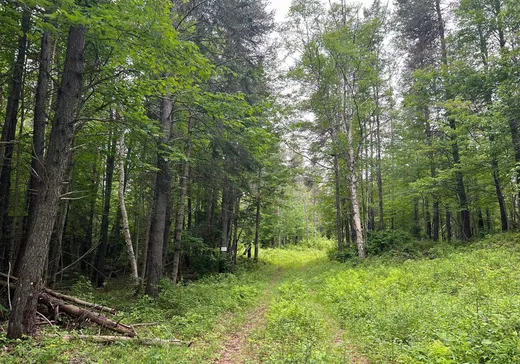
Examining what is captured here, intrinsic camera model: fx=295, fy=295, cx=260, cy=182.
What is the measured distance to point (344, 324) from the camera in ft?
22.6

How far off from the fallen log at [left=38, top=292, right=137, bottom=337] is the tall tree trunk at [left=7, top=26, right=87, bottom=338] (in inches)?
52.1

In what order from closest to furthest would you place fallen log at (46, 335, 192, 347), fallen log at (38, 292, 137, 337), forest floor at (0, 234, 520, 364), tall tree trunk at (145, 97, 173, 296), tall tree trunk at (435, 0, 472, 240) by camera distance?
1. forest floor at (0, 234, 520, 364)
2. fallen log at (46, 335, 192, 347)
3. fallen log at (38, 292, 137, 337)
4. tall tree trunk at (145, 97, 173, 296)
5. tall tree trunk at (435, 0, 472, 240)

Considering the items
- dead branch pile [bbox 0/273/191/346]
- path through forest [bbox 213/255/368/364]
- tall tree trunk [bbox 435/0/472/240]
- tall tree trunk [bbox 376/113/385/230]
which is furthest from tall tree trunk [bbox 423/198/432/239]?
dead branch pile [bbox 0/273/191/346]

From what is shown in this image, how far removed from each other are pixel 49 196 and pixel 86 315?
2.90 m

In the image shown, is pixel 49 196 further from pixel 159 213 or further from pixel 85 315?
pixel 159 213

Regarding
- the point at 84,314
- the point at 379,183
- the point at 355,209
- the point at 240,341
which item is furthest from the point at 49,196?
the point at 379,183

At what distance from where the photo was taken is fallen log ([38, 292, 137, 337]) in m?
6.00

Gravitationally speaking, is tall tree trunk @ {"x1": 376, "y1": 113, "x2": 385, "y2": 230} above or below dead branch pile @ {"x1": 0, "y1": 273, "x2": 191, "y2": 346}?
above

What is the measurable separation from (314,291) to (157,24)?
34.6ft

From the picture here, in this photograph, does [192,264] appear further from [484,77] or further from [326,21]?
[484,77]

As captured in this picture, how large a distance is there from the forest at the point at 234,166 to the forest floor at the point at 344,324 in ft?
0.15

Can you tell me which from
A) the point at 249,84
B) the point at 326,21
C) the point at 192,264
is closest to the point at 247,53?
the point at 249,84

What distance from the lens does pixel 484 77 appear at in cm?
1367

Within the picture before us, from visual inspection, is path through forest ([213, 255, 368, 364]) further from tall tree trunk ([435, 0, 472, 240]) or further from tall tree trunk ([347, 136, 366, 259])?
tall tree trunk ([435, 0, 472, 240])
